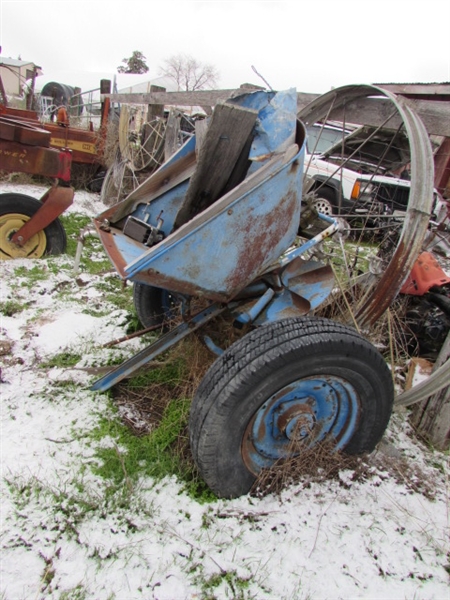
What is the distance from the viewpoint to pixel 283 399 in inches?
76.2

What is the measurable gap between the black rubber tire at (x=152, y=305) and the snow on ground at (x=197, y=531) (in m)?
0.89

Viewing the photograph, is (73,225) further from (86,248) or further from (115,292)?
(115,292)

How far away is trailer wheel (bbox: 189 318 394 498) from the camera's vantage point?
1780 mm

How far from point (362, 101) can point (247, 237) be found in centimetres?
189

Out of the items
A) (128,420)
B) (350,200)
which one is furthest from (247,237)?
(350,200)

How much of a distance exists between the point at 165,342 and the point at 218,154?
1.14 m

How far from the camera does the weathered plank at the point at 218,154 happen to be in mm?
1962

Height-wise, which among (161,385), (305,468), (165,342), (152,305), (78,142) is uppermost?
(78,142)

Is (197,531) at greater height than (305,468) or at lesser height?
lesser

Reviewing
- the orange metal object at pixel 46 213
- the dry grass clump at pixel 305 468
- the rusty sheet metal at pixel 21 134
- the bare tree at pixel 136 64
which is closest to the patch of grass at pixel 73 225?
the orange metal object at pixel 46 213

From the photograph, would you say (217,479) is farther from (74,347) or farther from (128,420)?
(74,347)

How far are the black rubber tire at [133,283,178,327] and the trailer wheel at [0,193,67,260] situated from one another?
2144mm

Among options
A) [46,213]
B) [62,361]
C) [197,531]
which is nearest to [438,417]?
[197,531]

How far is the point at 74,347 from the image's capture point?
3.05 metres
